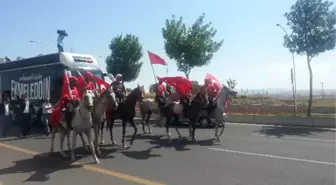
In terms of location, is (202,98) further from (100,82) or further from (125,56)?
(125,56)

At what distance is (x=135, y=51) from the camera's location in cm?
4759

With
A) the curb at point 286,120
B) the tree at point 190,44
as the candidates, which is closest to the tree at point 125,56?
the tree at point 190,44

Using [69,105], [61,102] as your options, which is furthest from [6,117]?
[69,105]

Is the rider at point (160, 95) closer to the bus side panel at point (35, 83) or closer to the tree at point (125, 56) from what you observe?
the bus side panel at point (35, 83)

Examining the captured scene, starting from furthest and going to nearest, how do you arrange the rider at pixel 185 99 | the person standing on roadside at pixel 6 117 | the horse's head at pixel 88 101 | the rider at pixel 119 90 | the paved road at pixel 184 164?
the person standing on roadside at pixel 6 117
the rider at pixel 185 99
the rider at pixel 119 90
the horse's head at pixel 88 101
the paved road at pixel 184 164

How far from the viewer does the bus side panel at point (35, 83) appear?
1599 cm

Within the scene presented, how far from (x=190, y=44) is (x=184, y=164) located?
21926mm

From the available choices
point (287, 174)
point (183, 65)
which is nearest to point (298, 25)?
point (183, 65)

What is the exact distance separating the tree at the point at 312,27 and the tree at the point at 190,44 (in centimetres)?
973

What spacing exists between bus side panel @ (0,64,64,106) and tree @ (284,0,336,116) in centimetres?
1420

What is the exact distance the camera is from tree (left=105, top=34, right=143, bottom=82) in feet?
154

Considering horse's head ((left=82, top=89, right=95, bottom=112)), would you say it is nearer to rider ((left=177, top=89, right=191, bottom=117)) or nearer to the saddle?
the saddle

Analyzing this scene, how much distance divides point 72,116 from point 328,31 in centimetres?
1673

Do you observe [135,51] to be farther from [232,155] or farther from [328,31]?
[232,155]
